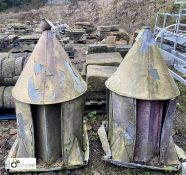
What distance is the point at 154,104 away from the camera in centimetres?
327

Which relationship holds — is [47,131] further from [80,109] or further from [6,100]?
[6,100]

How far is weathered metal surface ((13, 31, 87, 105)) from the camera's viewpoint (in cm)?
313

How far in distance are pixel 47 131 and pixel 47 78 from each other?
2.16ft

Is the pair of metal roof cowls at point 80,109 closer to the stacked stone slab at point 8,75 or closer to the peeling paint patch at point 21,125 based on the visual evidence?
the peeling paint patch at point 21,125

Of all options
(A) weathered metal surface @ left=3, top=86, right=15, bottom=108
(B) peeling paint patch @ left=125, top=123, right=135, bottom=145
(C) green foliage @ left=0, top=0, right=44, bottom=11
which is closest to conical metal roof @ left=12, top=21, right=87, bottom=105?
(B) peeling paint patch @ left=125, top=123, right=135, bottom=145

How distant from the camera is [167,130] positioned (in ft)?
11.1

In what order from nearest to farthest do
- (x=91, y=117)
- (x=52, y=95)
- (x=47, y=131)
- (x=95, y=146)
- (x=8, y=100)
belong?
(x=52, y=95)
(x=47, y=131)
(x=95, y=146)
(x=8, y=100)
(x=91, y=117)

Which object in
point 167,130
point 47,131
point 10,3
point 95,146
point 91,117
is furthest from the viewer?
point 10,3

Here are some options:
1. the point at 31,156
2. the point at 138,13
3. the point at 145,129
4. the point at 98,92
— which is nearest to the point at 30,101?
the point at 31,156

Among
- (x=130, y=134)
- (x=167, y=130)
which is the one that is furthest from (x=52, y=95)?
(x=167, y=130)

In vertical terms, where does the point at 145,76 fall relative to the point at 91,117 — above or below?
above

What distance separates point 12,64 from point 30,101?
6.30ft

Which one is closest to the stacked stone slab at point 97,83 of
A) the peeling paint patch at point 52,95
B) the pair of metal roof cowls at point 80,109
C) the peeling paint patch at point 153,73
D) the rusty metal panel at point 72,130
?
the pair of metal roof cowls at point 80,109
